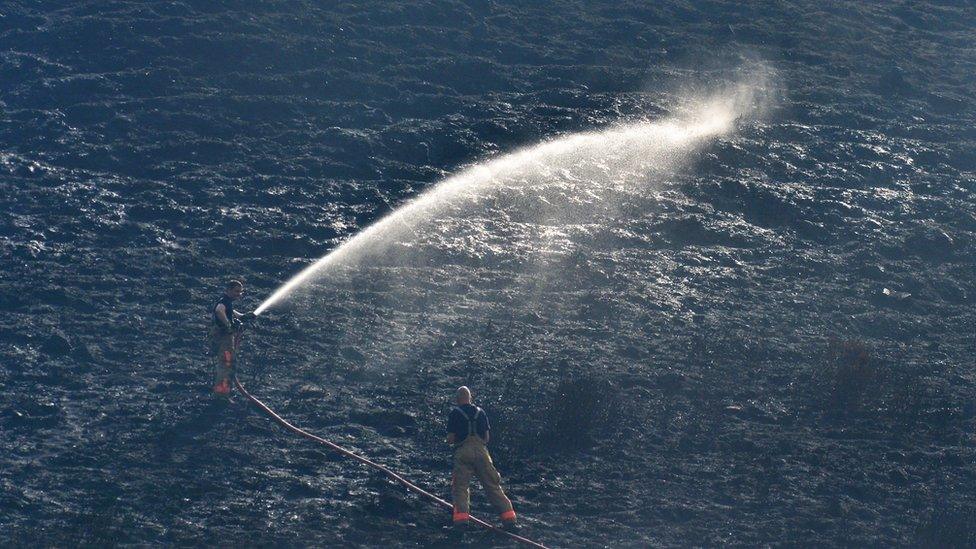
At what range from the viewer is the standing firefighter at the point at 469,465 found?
538 inches

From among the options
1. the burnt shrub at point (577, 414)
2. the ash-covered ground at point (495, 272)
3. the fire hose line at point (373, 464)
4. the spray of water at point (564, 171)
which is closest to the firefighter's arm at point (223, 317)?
the fire hose line at point (373, 464)

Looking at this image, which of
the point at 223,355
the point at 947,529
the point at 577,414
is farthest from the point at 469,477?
the point at 947,529

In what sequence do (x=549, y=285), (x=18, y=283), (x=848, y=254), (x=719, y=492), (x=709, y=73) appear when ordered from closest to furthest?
1. (x=719, y=492)
2. (x=18, y=283)
3. (x=549, y=285)
4. (x=848, y=254)
5. (x=709, y=73)

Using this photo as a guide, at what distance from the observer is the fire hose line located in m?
13.6

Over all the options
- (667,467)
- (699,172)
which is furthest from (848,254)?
(667,467)

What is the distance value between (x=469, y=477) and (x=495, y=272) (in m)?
7.21

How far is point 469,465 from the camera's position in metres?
13.7

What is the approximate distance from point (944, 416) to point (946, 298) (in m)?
4.18

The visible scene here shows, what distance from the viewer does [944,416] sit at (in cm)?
1742

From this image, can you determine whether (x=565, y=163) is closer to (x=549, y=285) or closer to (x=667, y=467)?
(x=549, y=285)

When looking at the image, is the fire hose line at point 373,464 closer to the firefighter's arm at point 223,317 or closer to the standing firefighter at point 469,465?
the standing firefighter at point 469,465

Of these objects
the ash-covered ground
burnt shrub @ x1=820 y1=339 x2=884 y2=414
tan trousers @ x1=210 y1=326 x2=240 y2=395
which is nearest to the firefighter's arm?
tan trousers @ x1=210 y1=326 x2=240 y2=395

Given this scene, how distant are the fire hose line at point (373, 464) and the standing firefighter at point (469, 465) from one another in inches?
8.5

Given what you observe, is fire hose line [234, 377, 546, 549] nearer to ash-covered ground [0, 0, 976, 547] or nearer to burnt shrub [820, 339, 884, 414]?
ash-covered ground [0, 0, 976, 547]
